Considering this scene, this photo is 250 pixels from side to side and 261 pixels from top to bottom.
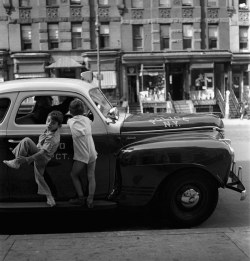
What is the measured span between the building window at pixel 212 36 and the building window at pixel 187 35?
1572 mm

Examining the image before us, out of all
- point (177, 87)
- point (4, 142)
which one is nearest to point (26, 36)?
point (177, 87)

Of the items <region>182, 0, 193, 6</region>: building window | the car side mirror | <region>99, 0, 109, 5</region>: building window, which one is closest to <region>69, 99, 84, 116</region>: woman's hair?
the car side mirror

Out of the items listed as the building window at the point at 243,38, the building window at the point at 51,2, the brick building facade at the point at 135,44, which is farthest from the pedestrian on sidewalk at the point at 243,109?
the building window at the point at 51,2

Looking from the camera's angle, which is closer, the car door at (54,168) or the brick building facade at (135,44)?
the car door at (54,168)

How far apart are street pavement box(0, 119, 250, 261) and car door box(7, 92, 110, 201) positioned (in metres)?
0.77

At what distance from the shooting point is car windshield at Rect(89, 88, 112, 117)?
5.69 metres

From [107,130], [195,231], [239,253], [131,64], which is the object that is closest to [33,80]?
[107,130]

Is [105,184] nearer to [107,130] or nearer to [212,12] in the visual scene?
[107,130]

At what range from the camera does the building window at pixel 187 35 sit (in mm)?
34406

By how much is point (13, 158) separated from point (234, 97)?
2934 cm

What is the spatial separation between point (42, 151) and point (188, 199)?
186 cm

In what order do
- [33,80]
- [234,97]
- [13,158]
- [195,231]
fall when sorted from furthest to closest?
[234,97] < [33,80] < [13,158] < [195,231]

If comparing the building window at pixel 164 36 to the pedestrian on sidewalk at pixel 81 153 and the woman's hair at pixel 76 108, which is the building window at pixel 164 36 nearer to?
the woman's hair at pixel 76 108

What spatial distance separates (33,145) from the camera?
16.5ft
